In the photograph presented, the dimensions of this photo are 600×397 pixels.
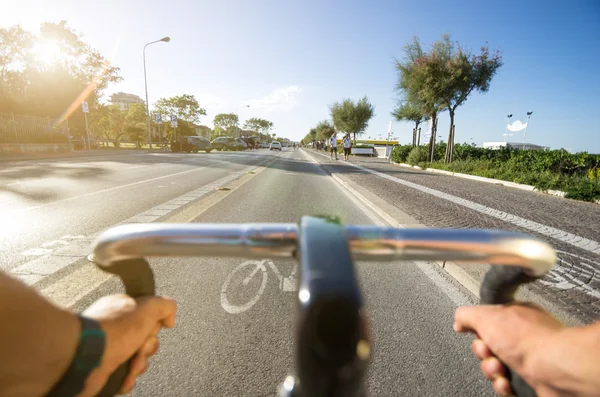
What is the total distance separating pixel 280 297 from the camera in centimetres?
278

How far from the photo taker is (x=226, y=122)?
3787 inches

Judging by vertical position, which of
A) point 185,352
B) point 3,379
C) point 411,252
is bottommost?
point 185,352

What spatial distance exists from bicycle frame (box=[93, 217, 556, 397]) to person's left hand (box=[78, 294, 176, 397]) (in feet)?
0.13

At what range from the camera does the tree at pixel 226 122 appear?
94688mm

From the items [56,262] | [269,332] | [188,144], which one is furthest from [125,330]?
[188,144]

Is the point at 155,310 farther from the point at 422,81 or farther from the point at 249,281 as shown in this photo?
the point at 422,81

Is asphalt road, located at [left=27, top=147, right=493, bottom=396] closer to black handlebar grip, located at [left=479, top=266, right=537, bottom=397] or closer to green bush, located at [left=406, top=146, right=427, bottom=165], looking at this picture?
black handlebar grip, located at [left=479, top=266, right=537, bottom=397]

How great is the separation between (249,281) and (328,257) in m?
2.80

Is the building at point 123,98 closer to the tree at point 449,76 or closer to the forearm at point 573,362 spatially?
the tree at point 449,76

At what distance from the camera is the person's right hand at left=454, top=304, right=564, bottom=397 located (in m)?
0.54

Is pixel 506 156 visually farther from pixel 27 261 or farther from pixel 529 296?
pixel 27 261

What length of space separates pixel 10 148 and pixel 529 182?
3034 cm

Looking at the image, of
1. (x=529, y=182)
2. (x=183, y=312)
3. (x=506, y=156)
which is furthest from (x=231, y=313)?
(x=506, y=156)

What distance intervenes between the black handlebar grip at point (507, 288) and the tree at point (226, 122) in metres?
98.8
